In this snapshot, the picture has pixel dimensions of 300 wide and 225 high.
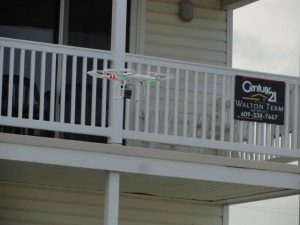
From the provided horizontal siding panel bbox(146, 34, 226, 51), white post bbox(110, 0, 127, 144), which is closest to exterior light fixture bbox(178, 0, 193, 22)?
horizontal siding panel bbox(146, 34, 226, 51)

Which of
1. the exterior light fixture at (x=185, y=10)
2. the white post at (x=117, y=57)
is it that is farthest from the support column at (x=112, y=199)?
the exterior light fixture at (x=185, y=10)

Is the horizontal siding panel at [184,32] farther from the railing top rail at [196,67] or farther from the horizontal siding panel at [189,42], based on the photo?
the railing top rail at [196,67]

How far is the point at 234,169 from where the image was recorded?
44.4 feet

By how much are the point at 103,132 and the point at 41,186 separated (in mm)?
2100

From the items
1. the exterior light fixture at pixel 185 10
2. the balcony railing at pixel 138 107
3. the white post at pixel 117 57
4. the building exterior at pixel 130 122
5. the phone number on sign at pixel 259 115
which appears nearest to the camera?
the balcony railing at pixel 138 107

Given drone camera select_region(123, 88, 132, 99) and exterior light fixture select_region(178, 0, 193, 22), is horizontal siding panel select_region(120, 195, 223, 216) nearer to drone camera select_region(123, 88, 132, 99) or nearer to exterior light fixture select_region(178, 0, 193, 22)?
exterior light fixture select_region(178, 0, 193, 22)

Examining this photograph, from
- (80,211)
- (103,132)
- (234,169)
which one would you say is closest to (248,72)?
(234,169)

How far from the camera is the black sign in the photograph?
1366 centimetres

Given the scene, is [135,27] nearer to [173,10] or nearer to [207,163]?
[173,10]

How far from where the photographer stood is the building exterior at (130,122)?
504 inches

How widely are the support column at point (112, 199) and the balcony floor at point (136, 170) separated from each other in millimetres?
124

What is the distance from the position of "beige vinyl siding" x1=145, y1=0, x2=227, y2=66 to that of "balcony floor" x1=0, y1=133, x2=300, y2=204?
218 centimetres

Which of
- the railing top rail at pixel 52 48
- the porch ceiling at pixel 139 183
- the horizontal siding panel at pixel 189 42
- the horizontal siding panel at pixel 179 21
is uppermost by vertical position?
the horizontal siding panel at pixel 179 21

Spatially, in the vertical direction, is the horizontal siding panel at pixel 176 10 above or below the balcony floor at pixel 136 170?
above
